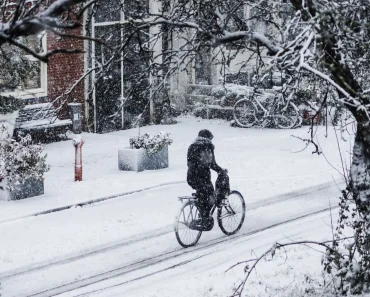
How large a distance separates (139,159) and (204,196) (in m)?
5.29

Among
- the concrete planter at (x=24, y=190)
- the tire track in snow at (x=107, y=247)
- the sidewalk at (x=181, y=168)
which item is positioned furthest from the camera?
the sidewalk at (x=181, y=168)

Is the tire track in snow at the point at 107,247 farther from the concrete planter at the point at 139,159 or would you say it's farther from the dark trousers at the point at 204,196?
the concrete planter at the point at 139,159

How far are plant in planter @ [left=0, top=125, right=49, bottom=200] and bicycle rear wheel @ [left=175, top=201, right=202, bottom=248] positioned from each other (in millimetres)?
3705

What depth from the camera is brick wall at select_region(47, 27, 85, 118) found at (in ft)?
68.8

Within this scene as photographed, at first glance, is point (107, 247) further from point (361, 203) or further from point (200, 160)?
point (361, 203)

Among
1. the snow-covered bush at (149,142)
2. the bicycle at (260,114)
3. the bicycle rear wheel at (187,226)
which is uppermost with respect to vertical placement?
the bicycle at (260,114)

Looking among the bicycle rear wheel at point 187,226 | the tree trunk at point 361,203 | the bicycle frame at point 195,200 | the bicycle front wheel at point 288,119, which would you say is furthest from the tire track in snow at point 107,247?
the bicycle front wheel at point 288,119

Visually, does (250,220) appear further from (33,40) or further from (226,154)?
(33,40)

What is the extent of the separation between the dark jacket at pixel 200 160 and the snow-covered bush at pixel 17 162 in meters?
3.76

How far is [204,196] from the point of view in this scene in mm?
11992

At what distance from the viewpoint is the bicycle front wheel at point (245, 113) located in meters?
24.5

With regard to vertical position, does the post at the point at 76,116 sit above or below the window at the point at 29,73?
below

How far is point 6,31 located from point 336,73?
10.3 ft

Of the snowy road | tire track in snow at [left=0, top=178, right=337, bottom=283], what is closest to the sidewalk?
tire track in snow at [left=0, top=178, right=337, bottom=283]
